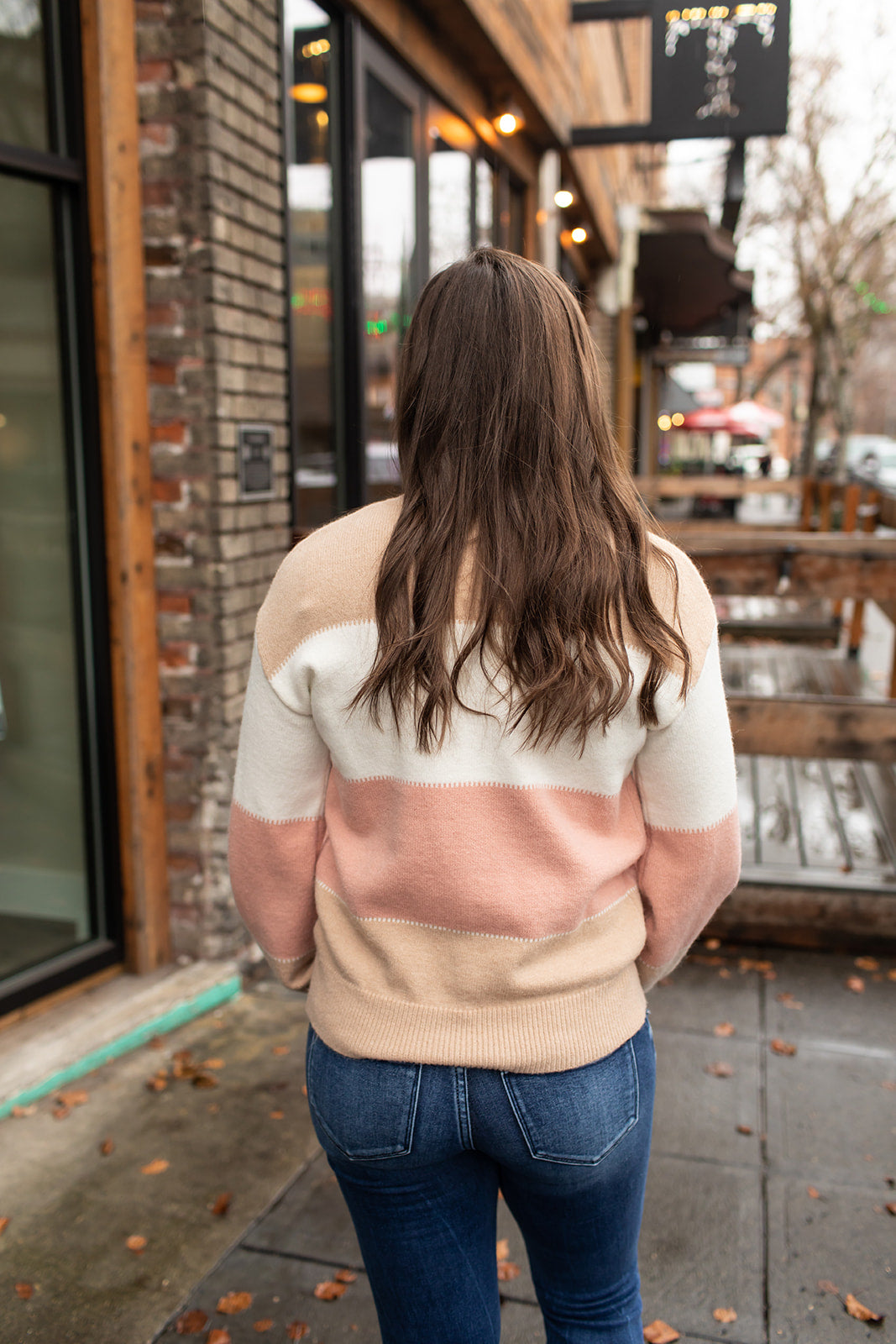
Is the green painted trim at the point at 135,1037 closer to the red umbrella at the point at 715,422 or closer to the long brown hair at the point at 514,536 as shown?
the long brown hair at the point at 514,536

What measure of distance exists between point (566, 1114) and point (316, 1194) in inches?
70.2

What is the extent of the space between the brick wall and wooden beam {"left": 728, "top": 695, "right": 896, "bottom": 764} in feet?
6.23

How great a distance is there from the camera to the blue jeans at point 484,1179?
4.53 feet

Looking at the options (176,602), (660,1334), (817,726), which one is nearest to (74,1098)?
(176,602)

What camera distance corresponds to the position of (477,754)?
137 centimetres

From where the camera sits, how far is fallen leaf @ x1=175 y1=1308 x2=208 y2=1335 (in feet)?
7.98

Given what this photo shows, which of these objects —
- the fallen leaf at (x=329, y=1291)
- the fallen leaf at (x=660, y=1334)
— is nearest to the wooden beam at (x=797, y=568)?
the fallen leaf at (x=660, y=1334)

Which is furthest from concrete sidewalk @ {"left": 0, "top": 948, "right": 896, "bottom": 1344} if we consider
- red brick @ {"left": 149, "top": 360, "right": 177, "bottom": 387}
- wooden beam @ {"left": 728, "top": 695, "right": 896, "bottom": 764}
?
red brick @ {"left": 149, "top": 360, "right": 177, "bottom": 387}

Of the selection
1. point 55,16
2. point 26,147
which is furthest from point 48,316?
point 55,16

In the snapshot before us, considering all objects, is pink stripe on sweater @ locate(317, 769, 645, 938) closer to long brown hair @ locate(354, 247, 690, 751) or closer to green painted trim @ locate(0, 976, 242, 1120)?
long brown hair @ locate(354, 247, 690, 751)

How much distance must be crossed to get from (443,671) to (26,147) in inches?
107

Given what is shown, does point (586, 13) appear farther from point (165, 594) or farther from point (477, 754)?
point (477, 754)

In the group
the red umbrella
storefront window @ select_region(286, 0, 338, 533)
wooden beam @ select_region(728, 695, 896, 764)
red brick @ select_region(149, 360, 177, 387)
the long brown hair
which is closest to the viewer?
the long brown hair

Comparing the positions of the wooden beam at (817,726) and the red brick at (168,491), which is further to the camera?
the wooden beam at (817,726)
